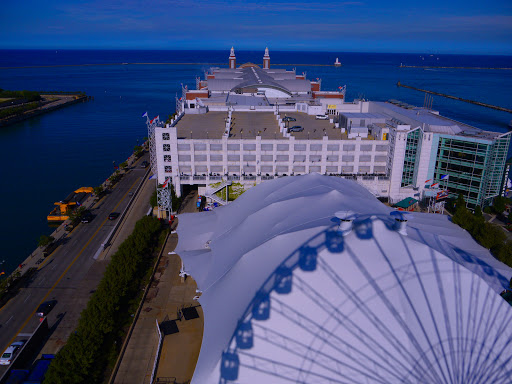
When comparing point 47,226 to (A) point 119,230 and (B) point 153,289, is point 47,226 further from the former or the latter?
(B) point 153,289

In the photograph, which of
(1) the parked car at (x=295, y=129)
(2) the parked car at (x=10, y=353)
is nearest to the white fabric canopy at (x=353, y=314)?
(2) the parked car at (x=10, y=353)

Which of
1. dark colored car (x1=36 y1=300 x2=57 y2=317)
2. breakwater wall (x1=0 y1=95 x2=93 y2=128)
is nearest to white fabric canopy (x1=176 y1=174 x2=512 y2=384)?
dark colored car (x1=36 y1=300 x2=57 y2=317)

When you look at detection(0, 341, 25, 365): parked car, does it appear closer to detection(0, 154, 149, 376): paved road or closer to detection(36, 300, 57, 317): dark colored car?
detection(0, 154, 149, 376): paved road

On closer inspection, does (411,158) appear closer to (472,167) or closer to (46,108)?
(472,167)

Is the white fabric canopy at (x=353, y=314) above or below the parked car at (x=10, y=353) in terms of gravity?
above

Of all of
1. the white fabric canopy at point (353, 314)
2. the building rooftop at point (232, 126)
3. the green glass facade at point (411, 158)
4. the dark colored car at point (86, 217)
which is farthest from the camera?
the building rooftop at point (232, 126)

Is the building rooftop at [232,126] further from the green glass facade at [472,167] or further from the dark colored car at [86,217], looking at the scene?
the green glass facade at [472,167]

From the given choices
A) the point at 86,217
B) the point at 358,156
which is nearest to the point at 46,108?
the point at 86,217
